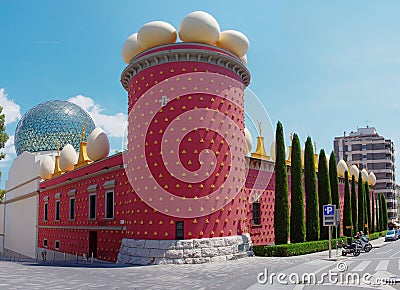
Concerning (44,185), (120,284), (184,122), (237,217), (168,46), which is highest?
(168,46)

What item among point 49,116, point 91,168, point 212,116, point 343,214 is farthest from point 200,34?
point 49,116

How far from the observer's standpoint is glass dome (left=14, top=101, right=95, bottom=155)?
147 ft

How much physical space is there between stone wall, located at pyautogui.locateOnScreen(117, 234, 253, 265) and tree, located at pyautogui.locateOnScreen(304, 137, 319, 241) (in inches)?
329

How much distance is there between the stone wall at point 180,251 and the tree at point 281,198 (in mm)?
4383

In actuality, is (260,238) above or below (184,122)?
below

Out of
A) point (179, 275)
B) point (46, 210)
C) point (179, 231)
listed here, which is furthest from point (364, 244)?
point (46, 210)

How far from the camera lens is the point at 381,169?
84.2m

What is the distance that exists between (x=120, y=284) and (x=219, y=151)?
10.7 metres

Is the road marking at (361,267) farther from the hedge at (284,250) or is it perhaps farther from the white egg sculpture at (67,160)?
the white egg sculpture at (67,160)

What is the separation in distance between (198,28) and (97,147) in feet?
44.0

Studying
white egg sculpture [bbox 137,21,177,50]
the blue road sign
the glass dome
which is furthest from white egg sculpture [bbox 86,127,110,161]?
the blue road sign

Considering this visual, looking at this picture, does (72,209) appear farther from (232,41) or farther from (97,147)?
(232,41)

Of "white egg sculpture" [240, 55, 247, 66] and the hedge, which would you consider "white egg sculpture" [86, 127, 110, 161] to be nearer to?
"white egg sculpture" [240, 55, 247, 66]

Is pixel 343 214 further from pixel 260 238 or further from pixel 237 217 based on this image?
pixel 237 217
